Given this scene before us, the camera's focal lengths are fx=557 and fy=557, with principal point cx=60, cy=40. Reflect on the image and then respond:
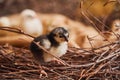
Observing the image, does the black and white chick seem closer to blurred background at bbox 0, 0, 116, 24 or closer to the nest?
the nest

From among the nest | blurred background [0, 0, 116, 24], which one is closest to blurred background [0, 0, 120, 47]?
blurred background [0, 0, 116, 24]

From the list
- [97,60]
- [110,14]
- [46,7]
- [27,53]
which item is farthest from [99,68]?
[46,7]

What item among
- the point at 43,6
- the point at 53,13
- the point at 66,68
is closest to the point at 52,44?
the point at 66,68

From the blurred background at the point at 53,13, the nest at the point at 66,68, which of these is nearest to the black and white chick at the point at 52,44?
the nest at the point at 66,68

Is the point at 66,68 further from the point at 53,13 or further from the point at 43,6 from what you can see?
the point at 43,6

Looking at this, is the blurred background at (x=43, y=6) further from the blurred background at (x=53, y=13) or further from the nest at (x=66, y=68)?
the nest at (x=66, y=68)
